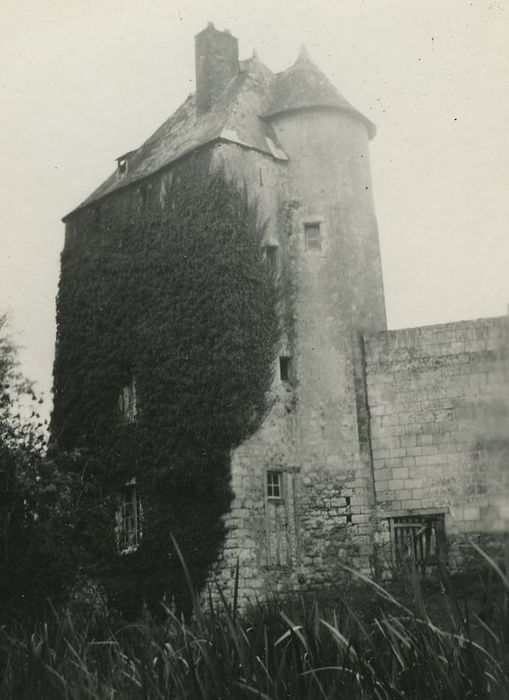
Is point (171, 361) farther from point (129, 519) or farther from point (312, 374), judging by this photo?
point (129, 519)

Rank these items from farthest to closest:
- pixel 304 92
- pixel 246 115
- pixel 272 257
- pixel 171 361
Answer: pixel 304 92
pixel 246 115
pixel 272 257
pixel 171 361

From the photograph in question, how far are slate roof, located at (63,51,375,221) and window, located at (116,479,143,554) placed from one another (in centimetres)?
782

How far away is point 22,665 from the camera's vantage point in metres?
7.23

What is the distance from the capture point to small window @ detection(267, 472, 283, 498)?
20609 millimetres

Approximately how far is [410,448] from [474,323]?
310cm

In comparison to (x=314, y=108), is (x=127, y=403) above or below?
below

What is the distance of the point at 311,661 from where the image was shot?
238 inches

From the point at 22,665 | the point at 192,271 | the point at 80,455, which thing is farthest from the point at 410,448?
the point at 22,665

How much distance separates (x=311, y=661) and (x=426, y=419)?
1507 centimetres

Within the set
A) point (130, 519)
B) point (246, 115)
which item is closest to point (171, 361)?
point (130, 519)

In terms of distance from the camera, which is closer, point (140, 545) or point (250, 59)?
point (140, 545)

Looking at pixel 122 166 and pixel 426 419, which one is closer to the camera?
pixel 426 419

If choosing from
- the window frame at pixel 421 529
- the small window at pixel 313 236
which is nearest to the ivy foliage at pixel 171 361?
the small window at pixel 313 236

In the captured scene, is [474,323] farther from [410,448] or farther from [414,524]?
[414,524]
